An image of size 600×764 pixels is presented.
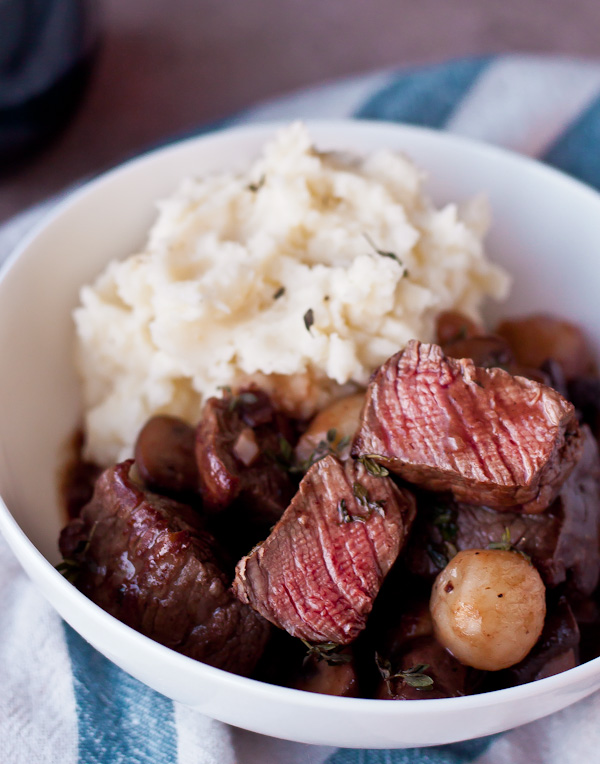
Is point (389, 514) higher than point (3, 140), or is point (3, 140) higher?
point (3, 140)

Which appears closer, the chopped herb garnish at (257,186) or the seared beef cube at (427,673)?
the seared beef cube at (427,673)

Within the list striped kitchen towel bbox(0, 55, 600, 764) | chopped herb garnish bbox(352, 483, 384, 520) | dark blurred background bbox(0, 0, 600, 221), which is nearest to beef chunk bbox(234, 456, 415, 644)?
chopped herb garnish bbox(352, 483, 384, 520)

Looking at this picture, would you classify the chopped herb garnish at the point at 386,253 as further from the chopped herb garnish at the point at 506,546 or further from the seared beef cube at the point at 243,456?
the chopped herb garnish at the point at 506,546

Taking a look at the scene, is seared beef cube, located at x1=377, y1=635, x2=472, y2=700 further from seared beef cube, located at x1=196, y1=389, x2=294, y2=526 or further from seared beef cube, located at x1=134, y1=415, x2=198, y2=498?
seared beef cube, located at x1=134, y1=415, x2=198, y2=498

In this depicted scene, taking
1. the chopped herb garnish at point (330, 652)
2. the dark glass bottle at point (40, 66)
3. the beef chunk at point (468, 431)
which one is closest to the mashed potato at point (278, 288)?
the beef chunk at point (468, 431)

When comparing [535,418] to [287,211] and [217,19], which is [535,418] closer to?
[287,211]

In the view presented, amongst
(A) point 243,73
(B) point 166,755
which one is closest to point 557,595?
(B) point 166,755
